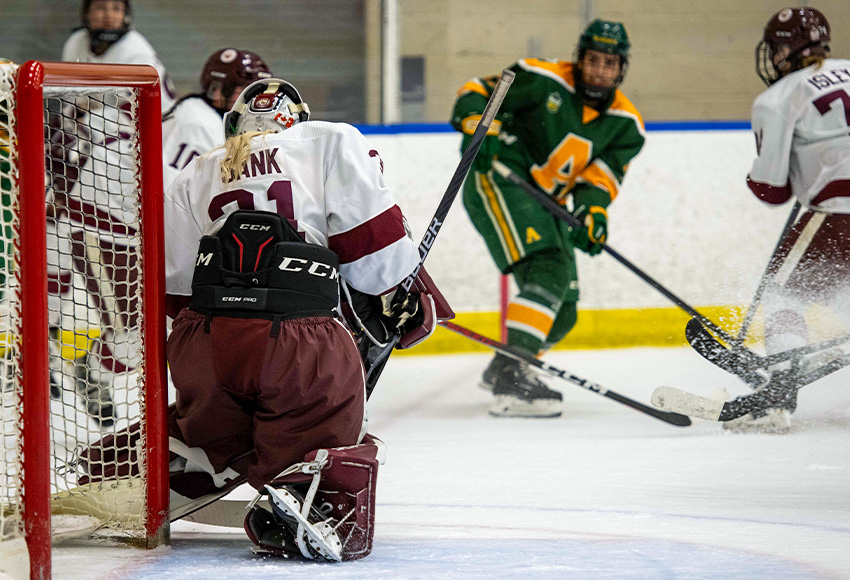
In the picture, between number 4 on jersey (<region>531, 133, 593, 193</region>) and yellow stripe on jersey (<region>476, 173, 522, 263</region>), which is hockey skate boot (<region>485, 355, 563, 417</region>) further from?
number 4 on jersey (<region>531, 133, 593, 193</region>)

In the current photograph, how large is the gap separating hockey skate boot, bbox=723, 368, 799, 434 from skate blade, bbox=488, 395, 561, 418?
56 centimetres

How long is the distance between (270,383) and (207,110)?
67.8 inches

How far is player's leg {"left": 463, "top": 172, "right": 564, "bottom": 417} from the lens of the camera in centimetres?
347

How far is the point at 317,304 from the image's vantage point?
5.82ft

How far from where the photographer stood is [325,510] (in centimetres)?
173

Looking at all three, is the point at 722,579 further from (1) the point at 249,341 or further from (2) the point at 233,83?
(2) the point at 233,83

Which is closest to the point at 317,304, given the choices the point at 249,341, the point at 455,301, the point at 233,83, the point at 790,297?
the point at 249,341

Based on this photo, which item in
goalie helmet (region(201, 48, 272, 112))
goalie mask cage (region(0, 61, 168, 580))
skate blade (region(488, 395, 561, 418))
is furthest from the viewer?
skate blade (region(488, 395, 561, 418))

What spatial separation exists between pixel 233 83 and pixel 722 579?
219 centimetres

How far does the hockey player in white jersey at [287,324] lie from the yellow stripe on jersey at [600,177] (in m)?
1.91

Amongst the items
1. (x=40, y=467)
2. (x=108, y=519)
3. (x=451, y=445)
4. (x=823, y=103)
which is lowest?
(x=451, y=445)

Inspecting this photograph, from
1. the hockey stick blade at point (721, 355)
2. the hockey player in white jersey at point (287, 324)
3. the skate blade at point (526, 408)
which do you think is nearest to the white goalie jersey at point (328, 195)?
the hockey player in white jersey at point (287, 324)

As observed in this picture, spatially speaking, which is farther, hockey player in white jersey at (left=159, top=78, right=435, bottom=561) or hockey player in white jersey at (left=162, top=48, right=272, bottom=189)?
hockey player in white jersey at (left=162, top=48, right=272, bottom=189)

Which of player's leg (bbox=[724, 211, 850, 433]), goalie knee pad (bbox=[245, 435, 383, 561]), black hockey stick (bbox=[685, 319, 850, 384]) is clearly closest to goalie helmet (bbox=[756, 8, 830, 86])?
player's leg (bbox=[724, 211, 850, 433])
